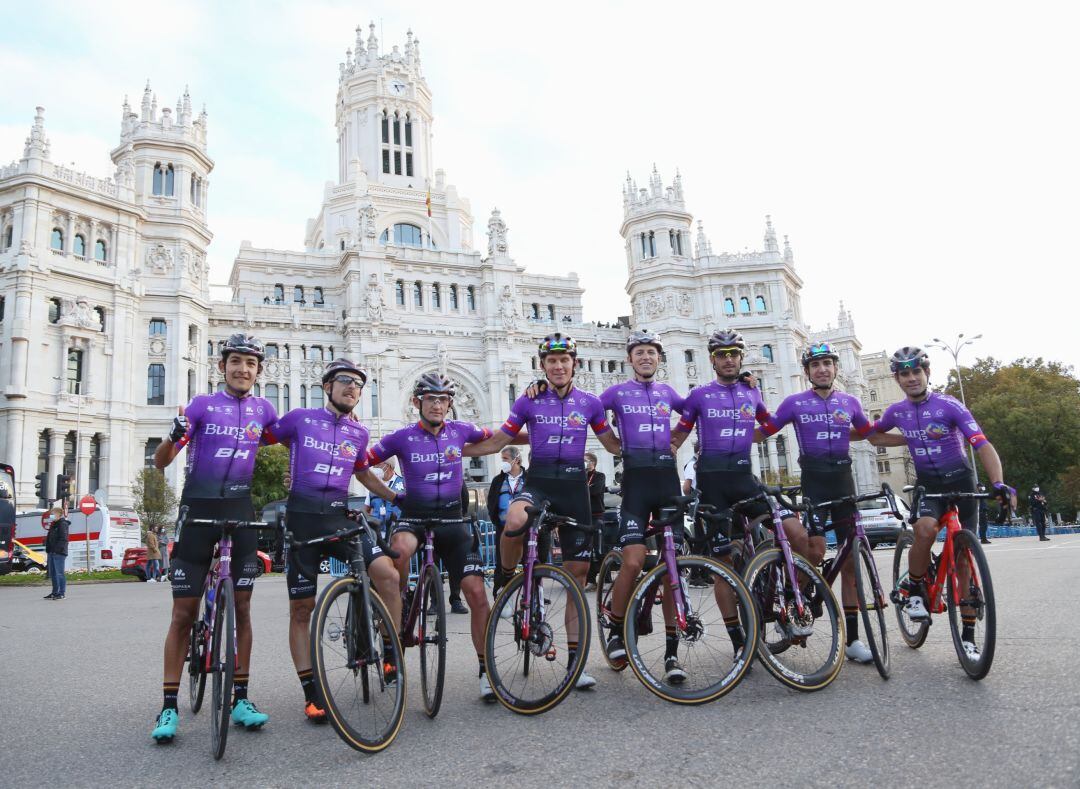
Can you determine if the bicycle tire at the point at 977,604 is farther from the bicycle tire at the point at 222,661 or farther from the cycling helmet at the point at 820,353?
the bicycle tire at the point at 222,661

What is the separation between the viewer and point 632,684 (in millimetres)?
5785

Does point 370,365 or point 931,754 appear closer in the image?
point 931,754

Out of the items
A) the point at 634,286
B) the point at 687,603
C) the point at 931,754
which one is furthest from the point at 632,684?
the point at 634,286

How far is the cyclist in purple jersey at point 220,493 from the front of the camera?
5.22 metres

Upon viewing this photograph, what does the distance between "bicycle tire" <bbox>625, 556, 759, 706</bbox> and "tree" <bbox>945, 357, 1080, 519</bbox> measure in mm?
53423

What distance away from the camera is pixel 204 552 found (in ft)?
17.4

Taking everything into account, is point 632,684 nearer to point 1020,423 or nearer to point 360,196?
point 1020,423

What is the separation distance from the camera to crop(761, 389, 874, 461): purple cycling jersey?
684 centimetres

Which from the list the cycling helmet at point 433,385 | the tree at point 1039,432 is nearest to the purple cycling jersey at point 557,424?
the cycling helmet at point 433,385

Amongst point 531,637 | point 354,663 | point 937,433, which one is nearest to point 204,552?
point 354,663

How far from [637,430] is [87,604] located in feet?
46.9

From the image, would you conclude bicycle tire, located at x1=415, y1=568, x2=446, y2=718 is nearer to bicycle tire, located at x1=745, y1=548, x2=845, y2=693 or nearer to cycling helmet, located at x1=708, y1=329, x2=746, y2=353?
bicycle tire, located at x1=745, y1=548, x2=845, y2=693

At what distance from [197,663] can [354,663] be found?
1299mm

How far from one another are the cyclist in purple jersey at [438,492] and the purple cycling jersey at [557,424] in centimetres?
51
